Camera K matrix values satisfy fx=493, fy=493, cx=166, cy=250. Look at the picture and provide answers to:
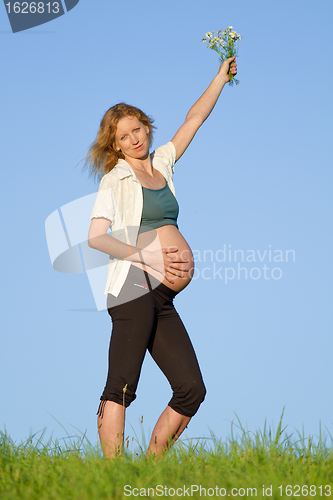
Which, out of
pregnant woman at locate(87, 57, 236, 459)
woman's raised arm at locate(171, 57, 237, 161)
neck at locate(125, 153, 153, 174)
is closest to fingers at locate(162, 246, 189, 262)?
pregnant woman at locate(87, 57, 236, 459)

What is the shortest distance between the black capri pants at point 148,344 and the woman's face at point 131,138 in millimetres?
876

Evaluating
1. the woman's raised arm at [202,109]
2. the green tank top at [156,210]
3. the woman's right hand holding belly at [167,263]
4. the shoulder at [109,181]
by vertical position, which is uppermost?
the woman's raised arm at [202,109]

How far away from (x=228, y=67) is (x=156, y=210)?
1.67 meters

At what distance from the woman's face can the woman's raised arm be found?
441 mm

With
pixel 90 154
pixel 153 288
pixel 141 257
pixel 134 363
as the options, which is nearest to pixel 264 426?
pixel 134 363

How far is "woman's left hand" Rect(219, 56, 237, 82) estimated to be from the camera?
4043mm

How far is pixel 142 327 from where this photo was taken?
287cm

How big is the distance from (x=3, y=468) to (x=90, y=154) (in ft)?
6.78

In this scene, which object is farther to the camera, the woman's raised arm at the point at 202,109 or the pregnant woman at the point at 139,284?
the woman's raised arm at the point at 202,109

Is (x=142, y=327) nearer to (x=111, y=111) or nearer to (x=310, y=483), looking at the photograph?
(x=310, y=483)

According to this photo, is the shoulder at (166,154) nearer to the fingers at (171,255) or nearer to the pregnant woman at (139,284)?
the pregnant woman at (139,284)

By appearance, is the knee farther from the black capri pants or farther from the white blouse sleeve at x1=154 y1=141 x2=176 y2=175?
the white blouse sleeve at x1=154 y1=141 x2=176 y2=175

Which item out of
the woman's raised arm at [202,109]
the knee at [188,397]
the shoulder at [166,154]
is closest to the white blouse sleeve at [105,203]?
the shoulder at [166,154]

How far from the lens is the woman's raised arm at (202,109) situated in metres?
3.78
